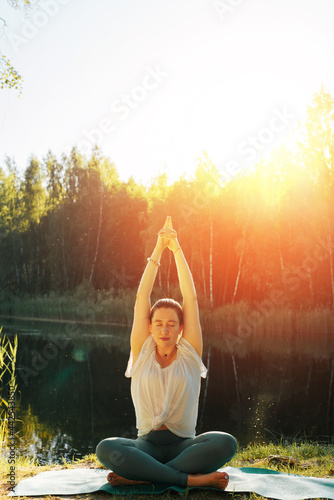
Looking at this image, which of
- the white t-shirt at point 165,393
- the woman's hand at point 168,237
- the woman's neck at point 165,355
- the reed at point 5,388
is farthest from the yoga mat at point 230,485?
the woman's hand at point 168,237

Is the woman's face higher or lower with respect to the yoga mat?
higher

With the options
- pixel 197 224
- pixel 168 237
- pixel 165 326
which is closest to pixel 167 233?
pixel 168 237

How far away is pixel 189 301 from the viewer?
11.2 feet

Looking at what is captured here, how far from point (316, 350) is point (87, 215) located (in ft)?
50.1

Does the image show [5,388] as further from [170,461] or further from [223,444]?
[223,444]

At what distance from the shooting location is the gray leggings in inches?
120

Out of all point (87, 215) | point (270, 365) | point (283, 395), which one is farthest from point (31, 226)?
point (283, 395)

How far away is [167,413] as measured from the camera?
3143mm

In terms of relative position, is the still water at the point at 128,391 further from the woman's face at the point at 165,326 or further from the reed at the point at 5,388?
the woman's face at the point at 165,326

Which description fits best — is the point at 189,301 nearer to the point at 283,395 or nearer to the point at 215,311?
the point at 283,395

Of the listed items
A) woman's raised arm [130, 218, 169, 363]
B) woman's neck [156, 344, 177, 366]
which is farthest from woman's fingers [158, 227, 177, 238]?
woman's neck [156, 344, 177, 366]

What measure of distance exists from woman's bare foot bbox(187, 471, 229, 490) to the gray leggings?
5 cm

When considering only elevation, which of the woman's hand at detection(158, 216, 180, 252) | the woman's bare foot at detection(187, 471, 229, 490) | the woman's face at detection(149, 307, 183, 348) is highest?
the woman's hand at detection(158, 216, 180, 252)

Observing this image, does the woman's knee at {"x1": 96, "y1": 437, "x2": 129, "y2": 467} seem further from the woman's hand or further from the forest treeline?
the forest treeline
